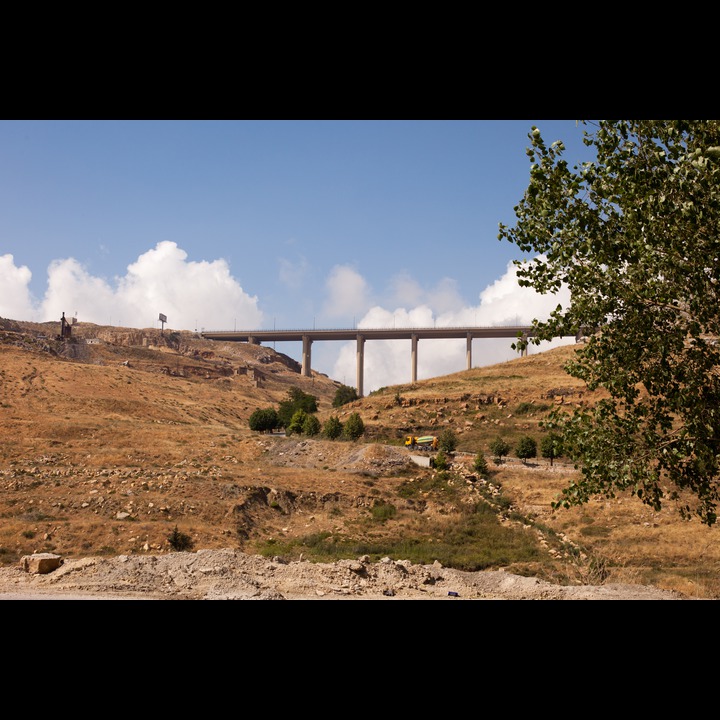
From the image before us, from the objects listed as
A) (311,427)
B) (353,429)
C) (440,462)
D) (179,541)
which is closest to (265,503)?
(179,541)

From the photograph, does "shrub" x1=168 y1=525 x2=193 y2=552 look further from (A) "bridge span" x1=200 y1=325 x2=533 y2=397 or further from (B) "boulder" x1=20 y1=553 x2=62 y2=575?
(A) "bridge span" x1=200 y1=325 x2=533 y2=397

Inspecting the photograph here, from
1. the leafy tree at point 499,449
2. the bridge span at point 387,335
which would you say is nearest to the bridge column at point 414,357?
the bridge span at point 387,335

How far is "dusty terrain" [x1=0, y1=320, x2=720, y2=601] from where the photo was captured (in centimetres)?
1450

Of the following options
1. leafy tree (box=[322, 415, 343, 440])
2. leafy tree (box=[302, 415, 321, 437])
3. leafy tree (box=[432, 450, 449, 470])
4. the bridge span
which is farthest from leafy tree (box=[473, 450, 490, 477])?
the bridge span

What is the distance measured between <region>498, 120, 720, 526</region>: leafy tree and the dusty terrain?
3.47 metres

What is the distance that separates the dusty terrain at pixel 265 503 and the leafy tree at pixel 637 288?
3.47 m

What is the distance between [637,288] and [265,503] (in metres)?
20.2

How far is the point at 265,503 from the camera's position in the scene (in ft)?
85.9

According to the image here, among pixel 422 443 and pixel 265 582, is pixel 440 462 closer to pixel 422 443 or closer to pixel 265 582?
pixel 422 443

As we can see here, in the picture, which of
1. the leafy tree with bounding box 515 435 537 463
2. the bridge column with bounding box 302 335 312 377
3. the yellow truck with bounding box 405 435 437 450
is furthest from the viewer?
the bridge column with bounding box 302 335 312 377

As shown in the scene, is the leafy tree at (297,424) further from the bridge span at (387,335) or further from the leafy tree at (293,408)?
the bridge span at (387,335)
